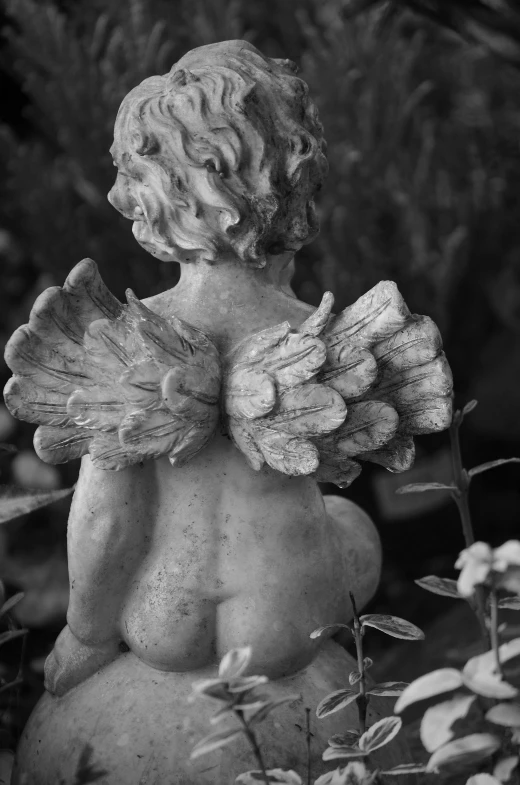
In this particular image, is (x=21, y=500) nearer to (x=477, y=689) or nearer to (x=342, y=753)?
(x=342, y=753)

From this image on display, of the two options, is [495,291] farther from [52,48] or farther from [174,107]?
[174,107]

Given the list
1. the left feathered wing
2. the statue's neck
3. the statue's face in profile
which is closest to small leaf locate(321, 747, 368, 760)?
the left feathered wing

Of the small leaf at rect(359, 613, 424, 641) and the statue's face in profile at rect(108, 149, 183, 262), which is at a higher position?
the statue's face in profile at rect(108, 149, 183, 262)

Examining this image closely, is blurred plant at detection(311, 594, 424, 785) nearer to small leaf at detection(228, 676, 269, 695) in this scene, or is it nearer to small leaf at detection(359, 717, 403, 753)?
small leaf at detection(359, 717, 403, 753)

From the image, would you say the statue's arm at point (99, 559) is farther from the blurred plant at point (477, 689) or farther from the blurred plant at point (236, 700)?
the blurred plant at point (477, 689)

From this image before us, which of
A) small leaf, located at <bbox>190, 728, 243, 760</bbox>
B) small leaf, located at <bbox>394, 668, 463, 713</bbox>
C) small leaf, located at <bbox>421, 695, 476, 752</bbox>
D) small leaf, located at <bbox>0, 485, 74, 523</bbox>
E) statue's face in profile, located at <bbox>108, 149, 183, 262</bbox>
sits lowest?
small leaf, located at <bbox>421, 695, 476, 752</bbox>

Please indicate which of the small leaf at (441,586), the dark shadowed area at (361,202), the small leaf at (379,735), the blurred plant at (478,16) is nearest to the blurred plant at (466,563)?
the small leaf at (441,586)

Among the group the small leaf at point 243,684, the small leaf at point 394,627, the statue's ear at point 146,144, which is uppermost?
the statue's ear at point 146,144
